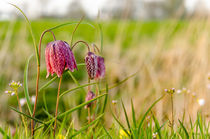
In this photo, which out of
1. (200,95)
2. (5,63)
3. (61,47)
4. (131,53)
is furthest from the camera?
(131,53)

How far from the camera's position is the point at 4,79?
2303 mm

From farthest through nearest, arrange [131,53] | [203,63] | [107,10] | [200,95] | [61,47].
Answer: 1. [131,53]
2. [107,10]
3. [203,63]
4. [200,95]
5. [61,47]

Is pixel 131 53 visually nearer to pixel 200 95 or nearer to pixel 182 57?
pixel 182 57

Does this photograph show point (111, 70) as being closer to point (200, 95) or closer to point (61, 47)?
point (200, 95)

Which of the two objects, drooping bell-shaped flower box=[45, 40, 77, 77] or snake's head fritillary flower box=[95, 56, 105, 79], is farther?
snake's head fritillary flower box=[95, 56, 105, 79]

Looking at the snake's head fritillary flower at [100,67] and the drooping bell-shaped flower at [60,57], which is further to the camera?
the snake's head fritillary flower at [100,67]

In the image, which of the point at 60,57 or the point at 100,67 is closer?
the point at 60,57

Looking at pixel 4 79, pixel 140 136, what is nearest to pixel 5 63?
pixel 4 79

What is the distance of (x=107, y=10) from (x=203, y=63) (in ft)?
2.61

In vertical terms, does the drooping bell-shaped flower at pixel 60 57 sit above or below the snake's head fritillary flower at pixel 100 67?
above

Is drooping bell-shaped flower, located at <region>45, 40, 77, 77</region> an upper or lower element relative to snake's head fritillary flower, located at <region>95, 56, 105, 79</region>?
upper

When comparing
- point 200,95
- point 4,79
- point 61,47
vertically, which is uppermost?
point 61,47

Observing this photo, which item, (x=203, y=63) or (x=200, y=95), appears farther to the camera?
(x=203, y=63)

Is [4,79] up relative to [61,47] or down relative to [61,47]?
down
